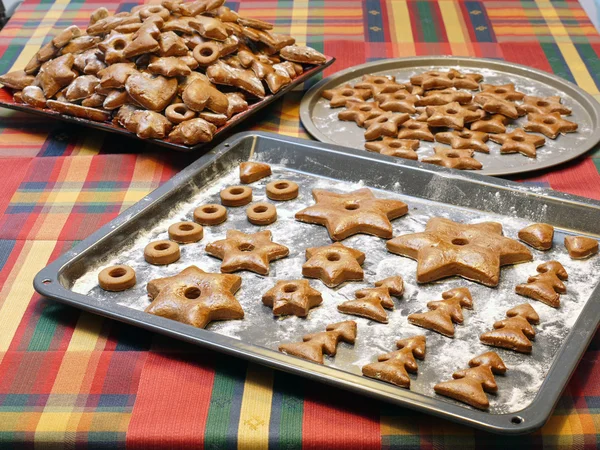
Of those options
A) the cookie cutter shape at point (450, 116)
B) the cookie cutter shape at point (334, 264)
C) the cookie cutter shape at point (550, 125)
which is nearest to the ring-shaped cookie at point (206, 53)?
the cookie cutter shape at point (450, 116)

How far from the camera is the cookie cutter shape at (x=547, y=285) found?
53.1 inches

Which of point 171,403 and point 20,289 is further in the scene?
point 20,289

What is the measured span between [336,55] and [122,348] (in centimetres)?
145

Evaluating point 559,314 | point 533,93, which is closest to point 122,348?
point 559,314

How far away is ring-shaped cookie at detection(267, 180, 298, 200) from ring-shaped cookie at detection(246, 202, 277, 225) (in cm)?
4

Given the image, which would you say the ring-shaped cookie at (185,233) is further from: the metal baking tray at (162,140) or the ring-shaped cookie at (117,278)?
the metal baking tray at (162,140)

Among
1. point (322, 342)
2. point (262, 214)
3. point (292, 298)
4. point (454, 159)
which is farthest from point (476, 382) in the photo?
point (454, 159)

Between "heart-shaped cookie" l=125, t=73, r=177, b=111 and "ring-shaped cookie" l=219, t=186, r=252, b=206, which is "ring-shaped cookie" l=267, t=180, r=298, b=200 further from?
"heart-shaped cookie" l=125, t=73, r=177, b=111

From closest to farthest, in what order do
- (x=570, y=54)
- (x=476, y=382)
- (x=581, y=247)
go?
(x=476, y=382) < (x=581, y=247) < (x=570, y=54)

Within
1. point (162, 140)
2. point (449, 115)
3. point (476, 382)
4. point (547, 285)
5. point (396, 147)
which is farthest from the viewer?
point (449, 115)

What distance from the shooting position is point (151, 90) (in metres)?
1.85

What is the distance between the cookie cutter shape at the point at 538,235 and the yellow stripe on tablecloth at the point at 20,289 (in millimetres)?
943

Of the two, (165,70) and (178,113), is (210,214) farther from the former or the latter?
(165,70)

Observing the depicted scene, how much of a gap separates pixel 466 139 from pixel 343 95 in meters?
0.41
